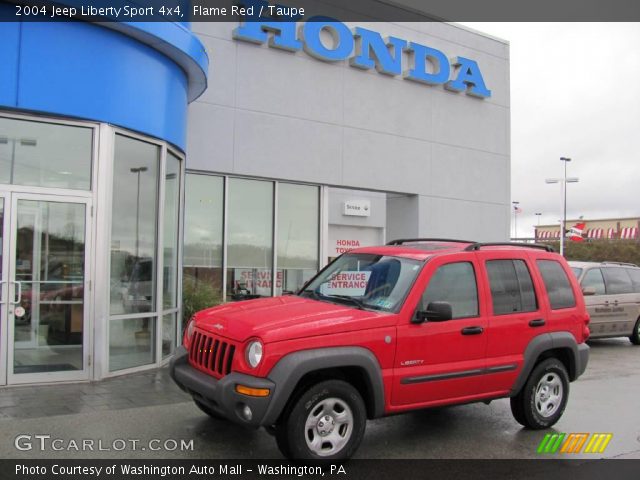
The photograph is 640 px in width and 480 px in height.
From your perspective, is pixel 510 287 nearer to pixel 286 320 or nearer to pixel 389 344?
pixel 389 344

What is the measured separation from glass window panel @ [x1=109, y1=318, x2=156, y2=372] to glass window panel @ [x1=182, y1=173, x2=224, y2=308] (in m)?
2.88

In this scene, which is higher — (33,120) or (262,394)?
(33,120)

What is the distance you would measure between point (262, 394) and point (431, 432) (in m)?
2.41

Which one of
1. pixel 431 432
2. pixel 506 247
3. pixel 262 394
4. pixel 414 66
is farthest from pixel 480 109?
pixel 262 394

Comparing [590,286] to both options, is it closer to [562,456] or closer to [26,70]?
[562,456]

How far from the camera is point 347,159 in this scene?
→ 13992 mm

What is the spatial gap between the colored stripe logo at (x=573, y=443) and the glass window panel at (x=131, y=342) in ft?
→ 18.1

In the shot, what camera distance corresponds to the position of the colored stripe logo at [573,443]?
232 inches

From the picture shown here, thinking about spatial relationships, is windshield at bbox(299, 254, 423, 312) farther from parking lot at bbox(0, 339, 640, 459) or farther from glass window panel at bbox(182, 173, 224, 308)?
glass window panel at bbox(182, 173, 224, 308)

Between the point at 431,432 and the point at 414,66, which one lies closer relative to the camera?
the point at 431,432

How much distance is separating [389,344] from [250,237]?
792cm

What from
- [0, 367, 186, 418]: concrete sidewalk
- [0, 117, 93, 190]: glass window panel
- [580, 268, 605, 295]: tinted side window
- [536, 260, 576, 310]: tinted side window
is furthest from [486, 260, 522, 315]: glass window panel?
[580, 268, 605, 295]: tinted side window

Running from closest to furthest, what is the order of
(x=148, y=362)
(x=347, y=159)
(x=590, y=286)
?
(x=148, y=362) < (x=590, y=286) < (x=347, y=159)

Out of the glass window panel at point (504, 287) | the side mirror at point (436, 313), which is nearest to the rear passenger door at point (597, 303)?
the glass window panel at point (504, 287)
